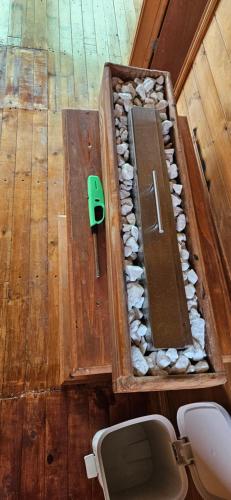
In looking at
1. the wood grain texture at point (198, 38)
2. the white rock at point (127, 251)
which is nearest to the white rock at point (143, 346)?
the white rock at point (127, 251)

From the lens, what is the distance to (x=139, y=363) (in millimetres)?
721

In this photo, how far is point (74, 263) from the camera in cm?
92

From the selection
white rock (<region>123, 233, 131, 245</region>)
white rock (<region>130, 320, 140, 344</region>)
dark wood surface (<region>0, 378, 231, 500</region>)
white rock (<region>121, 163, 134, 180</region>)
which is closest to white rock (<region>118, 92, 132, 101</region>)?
white rock (<region>121, 163, 134, 180</region>)

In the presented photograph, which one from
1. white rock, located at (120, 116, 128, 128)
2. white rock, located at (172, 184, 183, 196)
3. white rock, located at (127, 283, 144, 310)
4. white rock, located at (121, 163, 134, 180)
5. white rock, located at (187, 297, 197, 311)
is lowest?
white rock, located at (187, 297, 197, 311)

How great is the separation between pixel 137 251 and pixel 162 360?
0.26 meters

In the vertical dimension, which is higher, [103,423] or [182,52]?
[182,52]

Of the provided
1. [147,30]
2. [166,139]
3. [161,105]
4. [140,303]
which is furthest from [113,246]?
[147,30]

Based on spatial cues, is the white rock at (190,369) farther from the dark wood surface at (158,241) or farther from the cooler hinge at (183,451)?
the cooler hinge at (183,451)

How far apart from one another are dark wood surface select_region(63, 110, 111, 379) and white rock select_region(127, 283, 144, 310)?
0.11 m

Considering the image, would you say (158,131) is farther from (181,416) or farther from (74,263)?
(181,416)

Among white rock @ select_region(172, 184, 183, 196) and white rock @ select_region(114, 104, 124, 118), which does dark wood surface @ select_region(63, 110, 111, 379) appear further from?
white rock @ select_region(172, 184, 183, 196)

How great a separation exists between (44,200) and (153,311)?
1.07 m

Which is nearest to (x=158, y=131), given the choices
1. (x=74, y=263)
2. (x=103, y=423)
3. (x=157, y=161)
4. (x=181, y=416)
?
(x=157, y=161)

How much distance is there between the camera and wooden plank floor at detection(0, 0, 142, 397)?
136 centimetres
